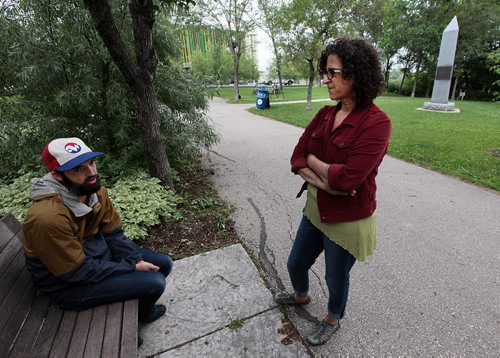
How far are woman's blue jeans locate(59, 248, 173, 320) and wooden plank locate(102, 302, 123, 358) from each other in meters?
0.06

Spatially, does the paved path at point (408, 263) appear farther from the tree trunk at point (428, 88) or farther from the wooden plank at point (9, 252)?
the tree trunk at point (428, 88)

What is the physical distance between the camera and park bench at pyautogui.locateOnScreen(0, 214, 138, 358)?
4.97 ft

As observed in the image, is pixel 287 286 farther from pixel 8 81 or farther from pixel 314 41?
pixel 314 41

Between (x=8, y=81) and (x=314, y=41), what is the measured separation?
1207cm

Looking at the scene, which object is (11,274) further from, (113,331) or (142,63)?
(142,63)

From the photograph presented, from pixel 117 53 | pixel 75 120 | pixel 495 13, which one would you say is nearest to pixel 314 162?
pixel 117 53

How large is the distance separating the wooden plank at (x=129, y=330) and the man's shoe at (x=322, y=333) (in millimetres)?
1192

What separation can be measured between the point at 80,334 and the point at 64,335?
9cm

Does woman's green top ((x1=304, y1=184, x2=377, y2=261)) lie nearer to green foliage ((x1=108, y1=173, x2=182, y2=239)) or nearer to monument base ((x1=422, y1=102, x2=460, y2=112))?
green foliage ((x1=108, y1=173, x2=182, y2=239))

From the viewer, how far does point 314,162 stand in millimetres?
1743

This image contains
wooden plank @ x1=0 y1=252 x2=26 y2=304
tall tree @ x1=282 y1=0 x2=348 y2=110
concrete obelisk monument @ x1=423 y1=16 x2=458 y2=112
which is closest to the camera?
wooden plank @ x1=0 y1=252 x2=26 y2=304

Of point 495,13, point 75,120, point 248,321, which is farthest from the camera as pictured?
point 495,13

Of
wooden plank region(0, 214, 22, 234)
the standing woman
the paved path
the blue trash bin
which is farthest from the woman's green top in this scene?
the blue trash bin

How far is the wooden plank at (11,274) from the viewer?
1.57 metres
